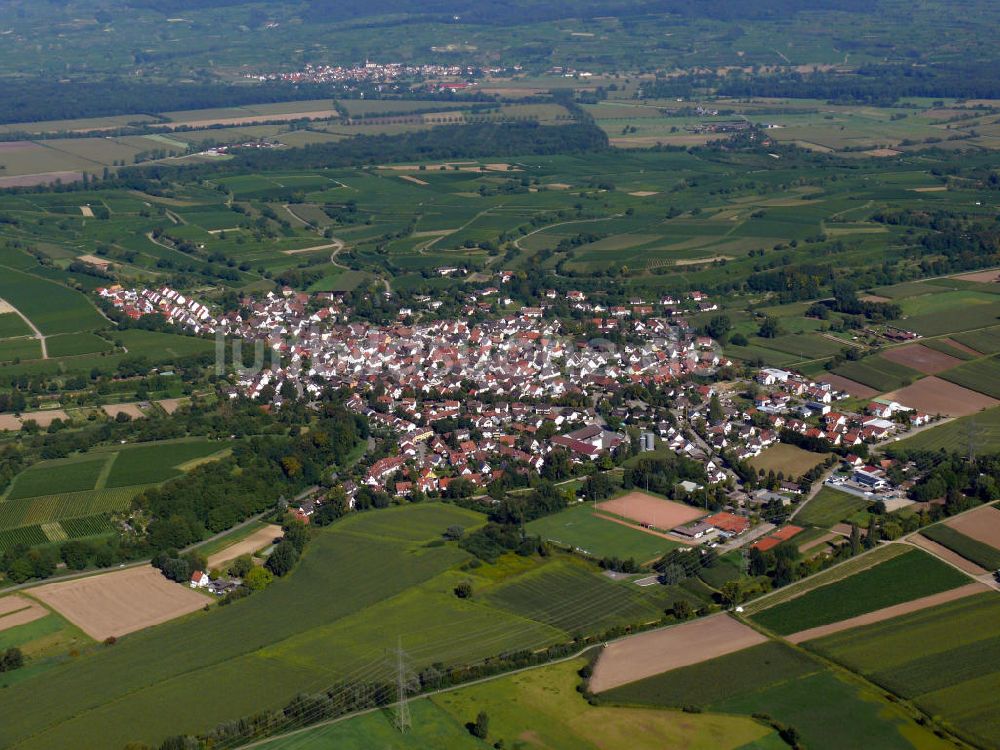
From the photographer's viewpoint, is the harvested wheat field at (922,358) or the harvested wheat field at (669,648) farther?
the harvested wheat field at (922,358)

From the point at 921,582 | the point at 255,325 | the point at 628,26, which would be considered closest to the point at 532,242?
the point at 255,325

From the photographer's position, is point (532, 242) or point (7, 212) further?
point (7, 212)

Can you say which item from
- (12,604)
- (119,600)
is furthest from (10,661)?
(119,600)

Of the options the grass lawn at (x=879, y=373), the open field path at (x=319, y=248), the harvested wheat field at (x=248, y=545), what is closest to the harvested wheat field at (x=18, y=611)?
the harvested wheat field at (x=248, y=545)

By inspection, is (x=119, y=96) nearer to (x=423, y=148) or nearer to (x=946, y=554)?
(x=423, y=148)

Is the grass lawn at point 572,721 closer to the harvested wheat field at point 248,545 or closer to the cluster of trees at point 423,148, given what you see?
the harvested wheat field at point 248,545

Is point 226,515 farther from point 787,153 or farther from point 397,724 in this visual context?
point 787,153

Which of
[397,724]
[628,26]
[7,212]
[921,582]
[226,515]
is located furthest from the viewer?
[628,26]

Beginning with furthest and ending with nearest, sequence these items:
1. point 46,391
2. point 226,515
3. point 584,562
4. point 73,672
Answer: point 46,391 < point 226,515 < point 584,562 < point 73,672
